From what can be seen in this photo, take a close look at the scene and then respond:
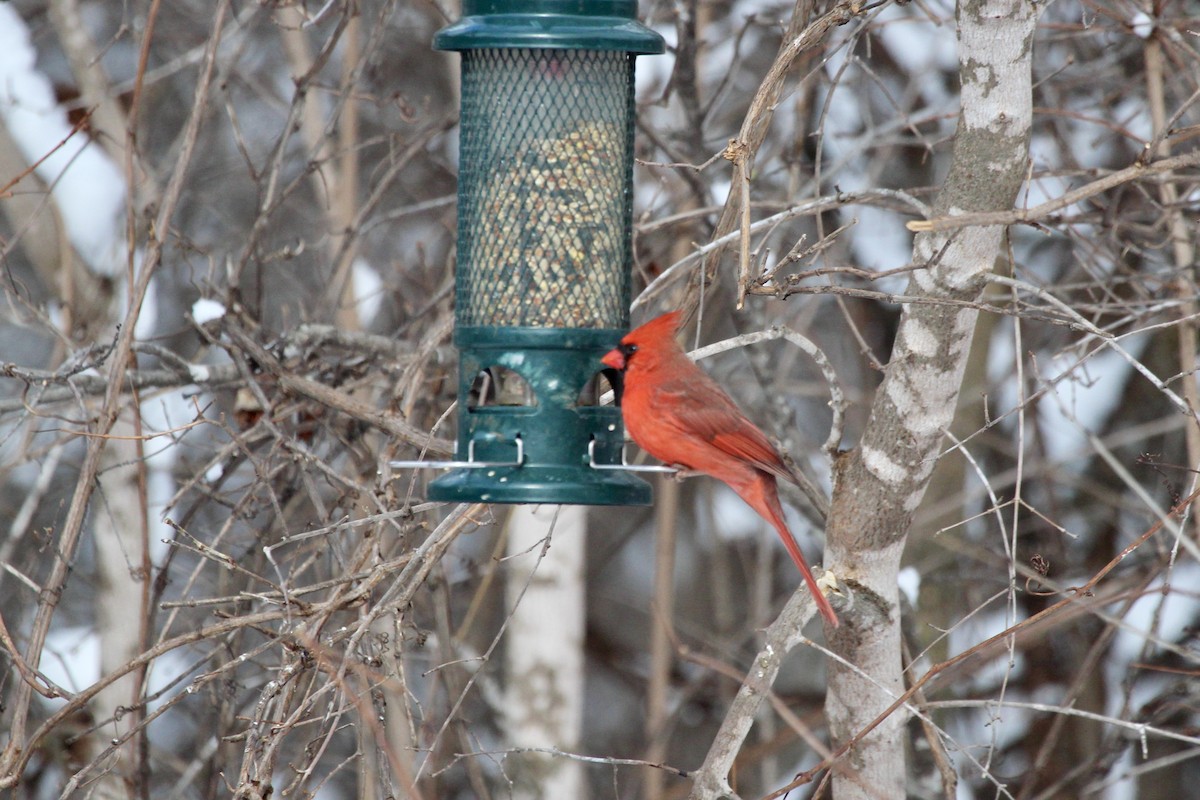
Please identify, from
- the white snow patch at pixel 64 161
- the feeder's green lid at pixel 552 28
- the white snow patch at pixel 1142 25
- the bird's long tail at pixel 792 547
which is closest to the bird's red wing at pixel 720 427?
the bird's long tail at pixel 792 547

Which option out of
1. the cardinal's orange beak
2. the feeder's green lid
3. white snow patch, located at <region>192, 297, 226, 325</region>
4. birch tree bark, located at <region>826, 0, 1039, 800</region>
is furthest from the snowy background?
the feeder's green lid

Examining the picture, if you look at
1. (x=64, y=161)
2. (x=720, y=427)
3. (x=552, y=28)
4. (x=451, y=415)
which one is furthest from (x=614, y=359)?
(x=64, y=161)

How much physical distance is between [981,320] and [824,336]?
1943 millimetres

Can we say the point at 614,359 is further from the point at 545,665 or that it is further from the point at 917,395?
the point at 545,665

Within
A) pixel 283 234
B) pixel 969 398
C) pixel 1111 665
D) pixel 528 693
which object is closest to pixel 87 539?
pixel 283 234

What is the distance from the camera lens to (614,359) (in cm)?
360

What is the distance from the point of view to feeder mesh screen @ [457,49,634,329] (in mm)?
3648

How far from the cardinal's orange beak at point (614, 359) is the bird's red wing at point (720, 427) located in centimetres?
26

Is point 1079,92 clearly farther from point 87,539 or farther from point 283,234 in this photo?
point 87,539

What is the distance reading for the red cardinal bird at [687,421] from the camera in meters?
3.60

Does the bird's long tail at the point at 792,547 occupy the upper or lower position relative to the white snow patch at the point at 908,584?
upper

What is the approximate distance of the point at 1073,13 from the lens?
21.5ft

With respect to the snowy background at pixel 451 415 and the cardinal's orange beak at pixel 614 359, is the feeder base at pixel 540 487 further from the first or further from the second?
the cardinal's orange beak at pixel 614 359

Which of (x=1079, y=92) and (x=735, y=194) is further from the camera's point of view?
(x=1079, y=92)
